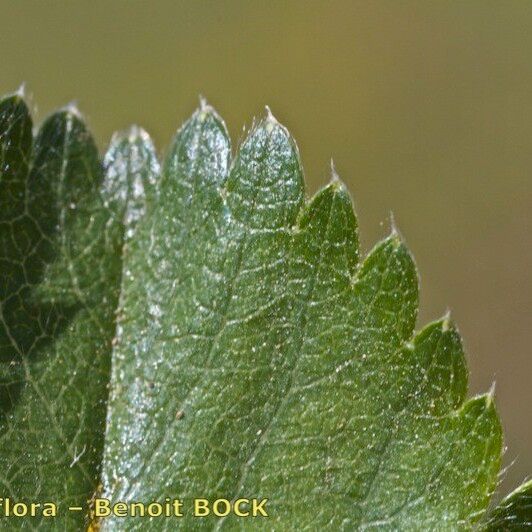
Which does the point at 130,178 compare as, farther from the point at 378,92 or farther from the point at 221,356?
the point at 378,92

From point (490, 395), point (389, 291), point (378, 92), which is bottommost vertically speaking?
point (490, 395)

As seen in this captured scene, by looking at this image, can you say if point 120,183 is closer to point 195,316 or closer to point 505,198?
point 195,316

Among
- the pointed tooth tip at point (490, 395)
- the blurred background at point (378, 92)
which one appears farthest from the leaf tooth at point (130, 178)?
the blurred background at point (378, 92)

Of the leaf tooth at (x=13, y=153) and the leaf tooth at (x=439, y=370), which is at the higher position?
the leaf tooth at (x=13, y=153)

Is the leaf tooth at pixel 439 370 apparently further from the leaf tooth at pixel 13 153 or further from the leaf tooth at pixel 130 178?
the leaf tooth at pixel 13 153

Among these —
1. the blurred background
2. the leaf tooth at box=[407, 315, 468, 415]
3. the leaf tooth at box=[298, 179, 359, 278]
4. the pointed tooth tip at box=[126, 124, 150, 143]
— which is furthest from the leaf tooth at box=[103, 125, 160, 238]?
the blurred background

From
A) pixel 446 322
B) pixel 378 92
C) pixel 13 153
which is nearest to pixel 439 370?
pixel 446 322

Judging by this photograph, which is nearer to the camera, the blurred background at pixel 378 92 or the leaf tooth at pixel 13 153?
the leaf tooth at pixel 13 153
